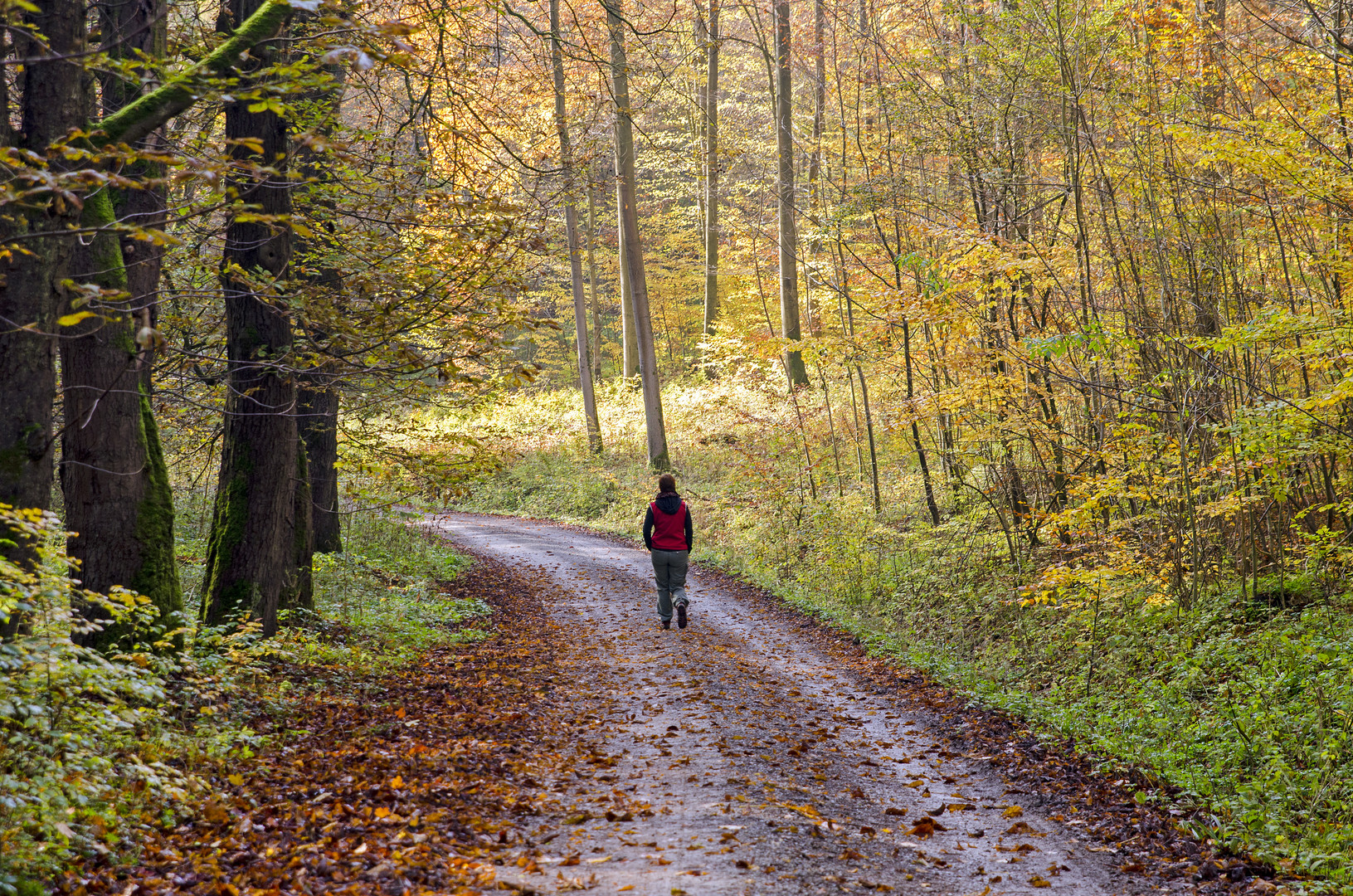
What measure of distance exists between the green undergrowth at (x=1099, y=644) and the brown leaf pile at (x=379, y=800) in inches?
154

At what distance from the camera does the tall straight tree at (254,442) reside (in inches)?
305

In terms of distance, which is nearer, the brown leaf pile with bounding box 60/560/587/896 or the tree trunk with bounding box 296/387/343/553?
the brown leaf pile with bounding box 60/560/587/896

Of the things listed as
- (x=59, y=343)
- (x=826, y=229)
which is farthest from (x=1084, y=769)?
(x=826, y=229)

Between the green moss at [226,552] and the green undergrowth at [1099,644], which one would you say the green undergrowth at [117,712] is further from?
the green undergrowth at [1099,644]

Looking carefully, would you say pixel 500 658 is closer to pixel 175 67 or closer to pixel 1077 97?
pixel 175 67

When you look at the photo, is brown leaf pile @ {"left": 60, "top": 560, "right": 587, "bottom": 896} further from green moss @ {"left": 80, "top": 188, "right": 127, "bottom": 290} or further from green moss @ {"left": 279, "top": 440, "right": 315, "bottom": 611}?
green moss @ {"left": 80, "top": 188, "right": 127, "bottom": 290}

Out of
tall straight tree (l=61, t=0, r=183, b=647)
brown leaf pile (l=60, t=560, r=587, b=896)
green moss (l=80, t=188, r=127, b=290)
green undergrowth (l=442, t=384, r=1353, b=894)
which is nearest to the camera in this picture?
brown leaf pile (l=60, t=560, r=587, b=896)

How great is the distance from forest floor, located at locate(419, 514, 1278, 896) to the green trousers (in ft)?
2.66

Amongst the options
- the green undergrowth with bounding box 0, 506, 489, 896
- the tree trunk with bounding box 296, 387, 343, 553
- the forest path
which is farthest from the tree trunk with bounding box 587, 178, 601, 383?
the green undergrowth with bounding box 0, 506, 489, 896

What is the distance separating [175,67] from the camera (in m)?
5.02

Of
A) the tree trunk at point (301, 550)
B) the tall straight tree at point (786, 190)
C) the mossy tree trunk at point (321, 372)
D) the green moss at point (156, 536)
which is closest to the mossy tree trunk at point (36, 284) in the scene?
the green moss at point (156, 536)

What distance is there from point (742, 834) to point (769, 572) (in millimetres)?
10807

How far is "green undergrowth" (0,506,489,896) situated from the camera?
384 centimetres

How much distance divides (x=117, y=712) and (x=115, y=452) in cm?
231
